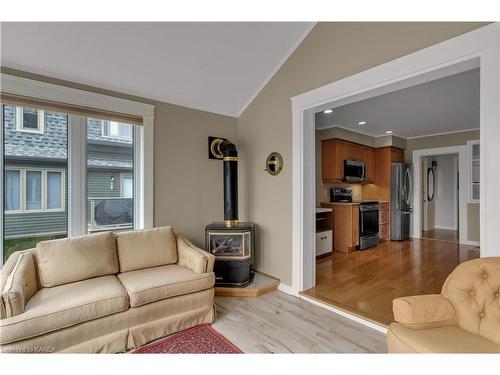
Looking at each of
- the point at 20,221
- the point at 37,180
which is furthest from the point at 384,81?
the point at 20,221

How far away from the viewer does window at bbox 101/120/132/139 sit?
281cm

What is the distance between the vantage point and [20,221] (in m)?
2.38

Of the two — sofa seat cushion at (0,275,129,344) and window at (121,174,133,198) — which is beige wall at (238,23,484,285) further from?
sofa seat cushion at (0,275,129,344)

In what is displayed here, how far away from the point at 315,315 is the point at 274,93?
8.37 ft

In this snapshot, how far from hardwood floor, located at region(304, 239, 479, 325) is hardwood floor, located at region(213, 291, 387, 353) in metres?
0.19

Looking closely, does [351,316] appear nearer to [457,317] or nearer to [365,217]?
[457,317]

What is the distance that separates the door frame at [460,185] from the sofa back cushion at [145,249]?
565 cm

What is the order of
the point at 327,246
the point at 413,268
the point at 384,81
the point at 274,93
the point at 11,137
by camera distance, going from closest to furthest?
the point at 384,81, the point at 11,137, the point at 274,93, the point at 413,268, the point at 327,246

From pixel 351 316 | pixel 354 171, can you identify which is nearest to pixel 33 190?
pixel 351 316

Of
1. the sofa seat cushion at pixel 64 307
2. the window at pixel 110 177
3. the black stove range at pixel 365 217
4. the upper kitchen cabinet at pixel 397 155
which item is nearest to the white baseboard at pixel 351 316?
the sofa seat cushion at pixel 64 307

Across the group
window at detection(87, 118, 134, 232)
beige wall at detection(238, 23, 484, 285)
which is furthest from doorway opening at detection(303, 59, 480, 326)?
window at detection(87, 118, 134, 232)

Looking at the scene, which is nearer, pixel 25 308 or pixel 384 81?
pixel 25 308
